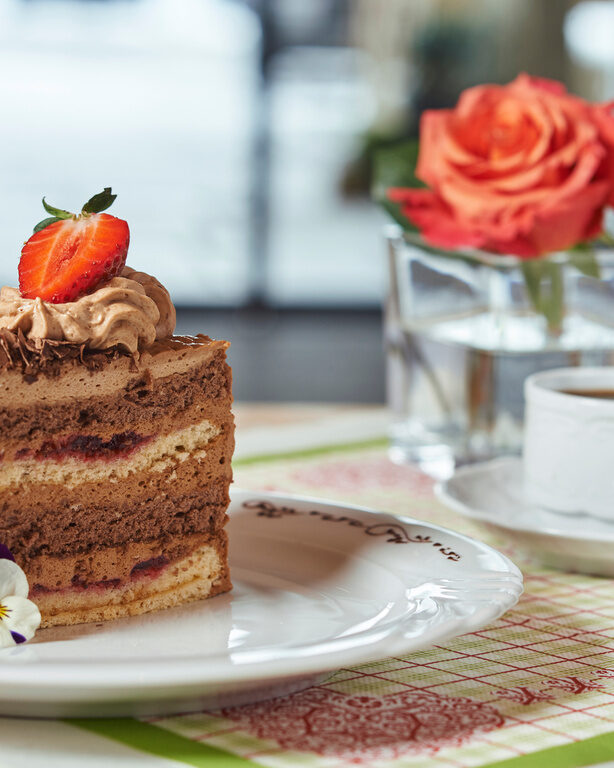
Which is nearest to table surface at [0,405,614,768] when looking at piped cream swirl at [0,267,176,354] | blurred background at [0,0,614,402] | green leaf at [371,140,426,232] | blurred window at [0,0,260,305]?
piped cream swirl at [0,267,176,354]

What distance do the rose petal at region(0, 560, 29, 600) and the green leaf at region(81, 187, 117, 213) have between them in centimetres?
49

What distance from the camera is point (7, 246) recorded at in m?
8.09

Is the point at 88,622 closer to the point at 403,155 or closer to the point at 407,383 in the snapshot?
the point at 407,383

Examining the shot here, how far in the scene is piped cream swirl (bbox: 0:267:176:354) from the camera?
1.44m

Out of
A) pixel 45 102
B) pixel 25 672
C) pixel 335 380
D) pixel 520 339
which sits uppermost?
pixel 45 102

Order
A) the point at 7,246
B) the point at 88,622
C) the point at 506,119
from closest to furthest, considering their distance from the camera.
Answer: the point at 88,622, the point at 506,119, the point at 7,246

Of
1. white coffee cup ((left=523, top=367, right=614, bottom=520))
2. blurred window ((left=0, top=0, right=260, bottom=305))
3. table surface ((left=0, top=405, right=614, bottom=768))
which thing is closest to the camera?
table surface ((left=0, top=405, right=614, bottom=768))

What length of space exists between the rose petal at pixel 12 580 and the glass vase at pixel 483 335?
3.56ft

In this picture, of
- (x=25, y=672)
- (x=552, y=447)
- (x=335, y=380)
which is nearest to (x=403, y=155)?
(x=552, y=447)

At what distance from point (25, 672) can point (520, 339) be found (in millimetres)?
1396

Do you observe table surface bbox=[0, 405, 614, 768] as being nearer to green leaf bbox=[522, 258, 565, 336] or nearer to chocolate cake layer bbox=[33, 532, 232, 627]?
chocolate cake layer bbox=[33, 532, 232, 627]

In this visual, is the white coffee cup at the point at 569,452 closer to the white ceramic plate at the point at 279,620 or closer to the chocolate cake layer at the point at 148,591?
the white ceramic plate at the point at 279,620

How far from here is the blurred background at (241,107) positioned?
26.2 ft

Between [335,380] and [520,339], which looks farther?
[335,380]
